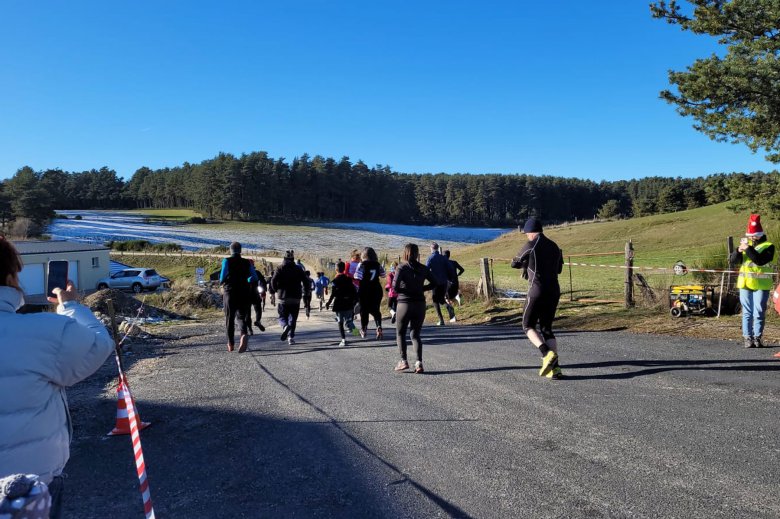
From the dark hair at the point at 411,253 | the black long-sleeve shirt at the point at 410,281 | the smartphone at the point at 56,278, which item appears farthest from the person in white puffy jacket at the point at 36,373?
the dark hair at the point at 411,253

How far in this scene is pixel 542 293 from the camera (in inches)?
283

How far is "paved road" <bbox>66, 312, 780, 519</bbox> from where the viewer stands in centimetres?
392

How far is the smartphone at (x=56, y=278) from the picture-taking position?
3.13 metres

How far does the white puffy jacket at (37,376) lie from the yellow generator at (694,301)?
11.7 metres

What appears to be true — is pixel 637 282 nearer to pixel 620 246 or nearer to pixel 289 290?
pixel 289 290

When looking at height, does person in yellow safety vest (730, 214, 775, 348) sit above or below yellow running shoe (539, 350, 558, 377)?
above

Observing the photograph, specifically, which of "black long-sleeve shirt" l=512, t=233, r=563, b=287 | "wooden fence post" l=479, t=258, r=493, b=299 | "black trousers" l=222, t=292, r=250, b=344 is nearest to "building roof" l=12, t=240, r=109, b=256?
"wooden fence post" l=479, t=258, r=493, b=299

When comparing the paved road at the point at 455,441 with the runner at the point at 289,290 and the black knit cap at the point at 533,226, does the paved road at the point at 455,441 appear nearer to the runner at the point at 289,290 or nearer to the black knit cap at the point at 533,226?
the black knit cap at the point at 533,226

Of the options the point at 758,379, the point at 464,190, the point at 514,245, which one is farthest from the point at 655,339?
the point at 464,190

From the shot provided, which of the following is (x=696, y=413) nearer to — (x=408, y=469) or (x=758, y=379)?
(x=758, y=379)

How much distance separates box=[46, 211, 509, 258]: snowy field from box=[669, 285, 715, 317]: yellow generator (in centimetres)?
5741

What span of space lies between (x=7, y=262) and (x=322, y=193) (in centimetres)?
13153

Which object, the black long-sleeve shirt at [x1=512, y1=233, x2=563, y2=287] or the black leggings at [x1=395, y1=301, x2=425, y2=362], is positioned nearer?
the black long-sleeve shirt at [x1=512, y1=233, x2=563, y2=287]

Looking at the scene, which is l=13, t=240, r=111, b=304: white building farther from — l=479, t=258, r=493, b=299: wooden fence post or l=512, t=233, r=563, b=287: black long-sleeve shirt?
l=512, t=233, r=563, b=287: black long-sleeve shirt
